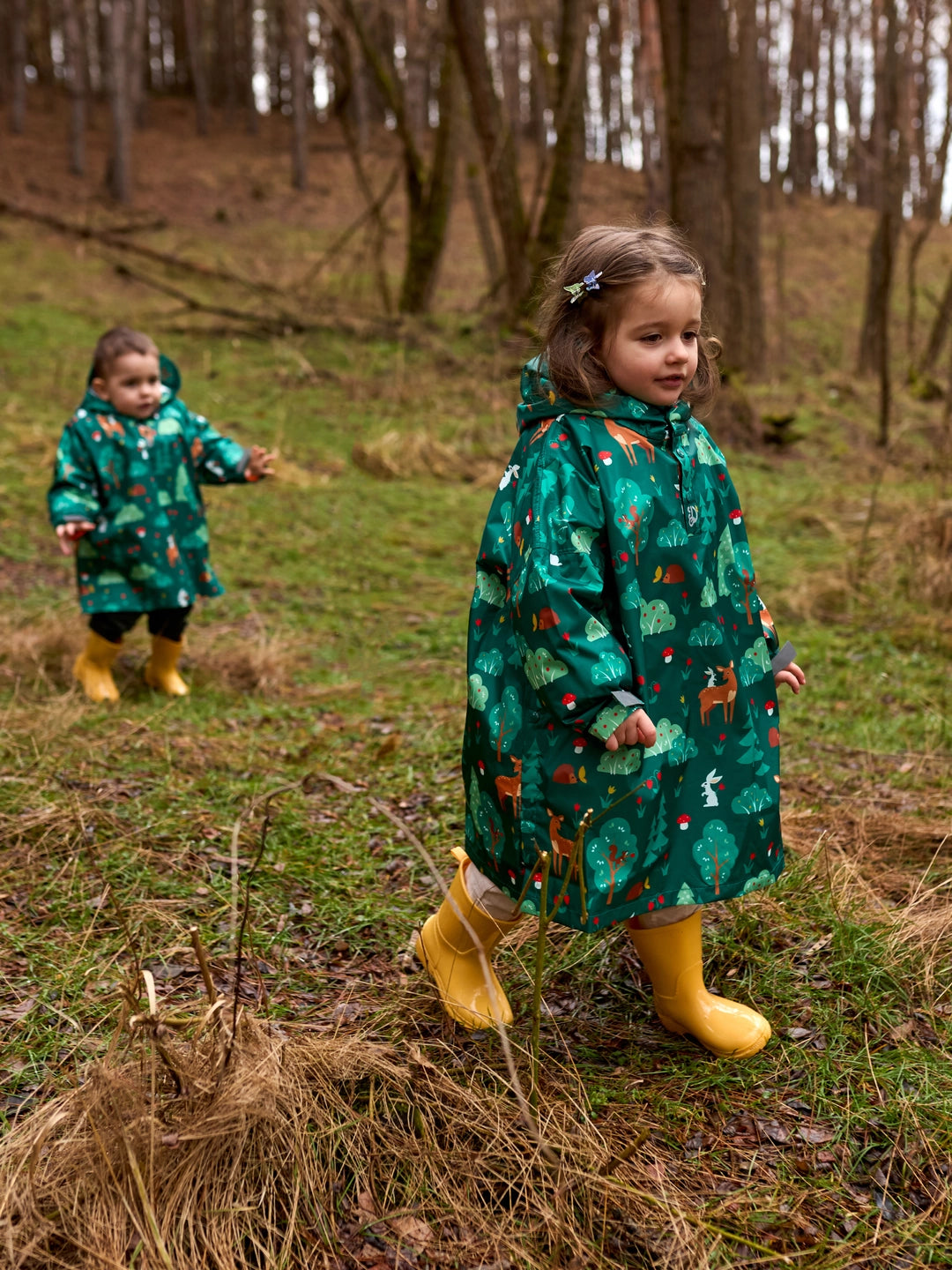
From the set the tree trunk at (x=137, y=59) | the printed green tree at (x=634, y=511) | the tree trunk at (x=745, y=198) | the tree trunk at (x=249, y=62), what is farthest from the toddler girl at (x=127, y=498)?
the tree trunk at (x=249, y=62)

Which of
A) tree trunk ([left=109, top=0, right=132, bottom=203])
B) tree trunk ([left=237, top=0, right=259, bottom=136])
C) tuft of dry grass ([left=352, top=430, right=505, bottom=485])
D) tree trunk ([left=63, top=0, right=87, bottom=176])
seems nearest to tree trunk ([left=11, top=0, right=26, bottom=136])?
tree trunk ([left=63, top=0, right=87, bottom=176])

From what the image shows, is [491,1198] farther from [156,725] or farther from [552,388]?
[156,725]

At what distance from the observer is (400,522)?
7.78 metres

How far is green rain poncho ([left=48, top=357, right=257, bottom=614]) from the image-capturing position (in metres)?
4.50

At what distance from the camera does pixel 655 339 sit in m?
2.15

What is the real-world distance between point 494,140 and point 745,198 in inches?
116

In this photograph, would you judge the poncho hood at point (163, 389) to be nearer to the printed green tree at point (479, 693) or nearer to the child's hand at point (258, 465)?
the child's hand at point (258, 465)

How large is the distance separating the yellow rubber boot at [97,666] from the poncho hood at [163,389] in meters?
0.92

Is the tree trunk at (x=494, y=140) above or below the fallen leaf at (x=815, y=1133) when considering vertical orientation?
above

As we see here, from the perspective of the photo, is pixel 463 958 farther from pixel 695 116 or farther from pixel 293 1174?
pixel 695 116

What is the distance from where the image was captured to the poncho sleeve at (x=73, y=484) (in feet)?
14.4

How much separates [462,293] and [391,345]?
28.4 feet

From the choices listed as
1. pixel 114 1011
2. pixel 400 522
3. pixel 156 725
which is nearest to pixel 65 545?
pixel 156 725

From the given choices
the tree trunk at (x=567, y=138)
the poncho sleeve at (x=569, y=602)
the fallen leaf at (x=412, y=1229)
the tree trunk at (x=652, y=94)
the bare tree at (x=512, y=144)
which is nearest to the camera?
the fallen leaf at (x=412, y=1229)
